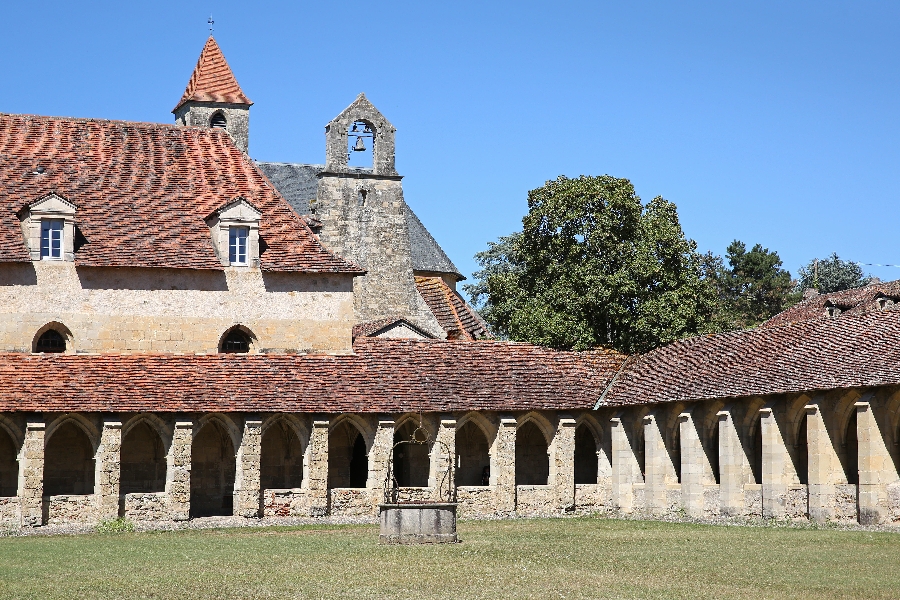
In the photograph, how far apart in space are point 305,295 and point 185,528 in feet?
29.0

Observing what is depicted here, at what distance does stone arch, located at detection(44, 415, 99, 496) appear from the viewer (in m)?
40.0

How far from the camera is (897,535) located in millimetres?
30078

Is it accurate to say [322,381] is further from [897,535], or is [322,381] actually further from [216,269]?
[897,535]

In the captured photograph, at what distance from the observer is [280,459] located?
42062 millimetres

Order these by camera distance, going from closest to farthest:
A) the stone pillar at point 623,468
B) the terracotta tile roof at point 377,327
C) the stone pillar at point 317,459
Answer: the stone pillar at point 317,459 → the stone pillar at point 623,468 → the terracotta tile roof at point 377,327

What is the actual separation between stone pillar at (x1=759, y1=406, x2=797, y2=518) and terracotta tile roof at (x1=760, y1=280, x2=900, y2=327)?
24.7 metres

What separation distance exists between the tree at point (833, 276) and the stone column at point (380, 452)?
69.4m

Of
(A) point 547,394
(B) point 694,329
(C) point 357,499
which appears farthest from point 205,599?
(B) point 694,329

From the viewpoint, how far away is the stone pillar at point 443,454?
4084 cm

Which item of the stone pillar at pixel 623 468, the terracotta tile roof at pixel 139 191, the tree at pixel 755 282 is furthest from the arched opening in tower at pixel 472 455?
the tree at pixel 755 282

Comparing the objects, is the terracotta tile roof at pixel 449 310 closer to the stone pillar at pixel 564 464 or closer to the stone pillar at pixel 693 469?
the stone pillar at pixel 564 464

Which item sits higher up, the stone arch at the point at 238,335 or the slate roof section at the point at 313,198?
the slate roof section at the point at 313,198

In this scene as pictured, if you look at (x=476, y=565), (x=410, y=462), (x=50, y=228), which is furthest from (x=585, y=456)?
(x=476, y=565)

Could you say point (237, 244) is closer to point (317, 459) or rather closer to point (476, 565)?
point (317, 459)
